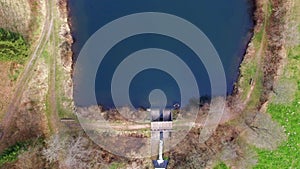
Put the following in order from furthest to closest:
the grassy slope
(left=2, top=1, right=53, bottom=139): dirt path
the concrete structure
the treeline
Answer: the concrete structure < the grassy slope < (left=2, top=1, right=53, bottom=139): dirt path < the treeline

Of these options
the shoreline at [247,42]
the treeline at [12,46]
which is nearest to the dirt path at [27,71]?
the treeline at [12,46]

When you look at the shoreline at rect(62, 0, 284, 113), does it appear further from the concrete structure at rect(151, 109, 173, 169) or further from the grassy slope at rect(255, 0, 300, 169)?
the concrete structure at rect(151, 109, 173, 169)

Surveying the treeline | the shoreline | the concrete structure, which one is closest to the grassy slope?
the shoreline

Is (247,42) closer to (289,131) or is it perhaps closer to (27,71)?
(289,131)

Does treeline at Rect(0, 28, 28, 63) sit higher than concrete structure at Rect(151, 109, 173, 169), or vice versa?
treeline at Rect(0, 28, 28, 63)

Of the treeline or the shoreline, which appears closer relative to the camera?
the treeline

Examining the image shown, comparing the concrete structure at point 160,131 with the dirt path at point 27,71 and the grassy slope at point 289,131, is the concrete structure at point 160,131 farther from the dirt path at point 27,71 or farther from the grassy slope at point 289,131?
the dirt path at point 27,71

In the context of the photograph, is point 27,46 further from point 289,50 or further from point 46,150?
point 289,50

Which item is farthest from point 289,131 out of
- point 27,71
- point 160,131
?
point 27,71
